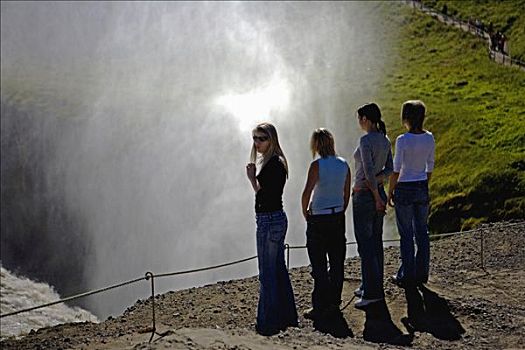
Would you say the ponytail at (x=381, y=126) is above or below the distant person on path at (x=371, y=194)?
above

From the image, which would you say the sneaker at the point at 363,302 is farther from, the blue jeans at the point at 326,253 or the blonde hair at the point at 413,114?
the blonde hair at the point at 413,114

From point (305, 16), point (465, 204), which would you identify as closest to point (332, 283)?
point (465, 204)

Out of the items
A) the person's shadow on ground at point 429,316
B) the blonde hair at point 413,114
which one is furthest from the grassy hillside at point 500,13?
the blonde hair at point 413,114

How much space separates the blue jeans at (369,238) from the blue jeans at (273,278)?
48.3 inches

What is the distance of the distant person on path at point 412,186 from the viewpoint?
11.2 meters

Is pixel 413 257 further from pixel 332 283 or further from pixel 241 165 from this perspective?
pixel 241 165

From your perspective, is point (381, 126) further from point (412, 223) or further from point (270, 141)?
point (270, 141)

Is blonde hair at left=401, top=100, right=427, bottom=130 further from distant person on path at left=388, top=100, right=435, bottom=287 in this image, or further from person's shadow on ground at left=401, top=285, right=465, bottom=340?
person's shadow on ground at left=401, top=285, right=465, bottom=340

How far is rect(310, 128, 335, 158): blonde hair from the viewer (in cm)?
1035

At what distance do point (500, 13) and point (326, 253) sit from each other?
44.9 meters

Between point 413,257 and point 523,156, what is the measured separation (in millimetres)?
11691

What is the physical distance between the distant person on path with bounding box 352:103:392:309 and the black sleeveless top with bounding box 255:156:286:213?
144 cm

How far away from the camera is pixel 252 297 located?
1337 centimetres

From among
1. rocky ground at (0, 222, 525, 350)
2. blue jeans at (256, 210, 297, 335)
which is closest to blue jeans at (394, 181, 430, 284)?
rocky ground at (0, 222, 525, 350)
